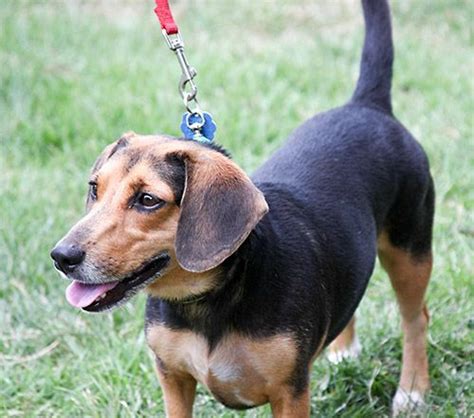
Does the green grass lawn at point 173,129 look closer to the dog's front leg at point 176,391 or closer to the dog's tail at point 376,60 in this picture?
the dog's front leg at point 176,391

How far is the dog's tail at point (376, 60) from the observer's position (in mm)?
4945

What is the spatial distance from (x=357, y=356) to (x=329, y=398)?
17.5 inches

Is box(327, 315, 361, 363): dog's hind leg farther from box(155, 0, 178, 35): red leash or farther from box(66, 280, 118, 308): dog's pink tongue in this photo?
box(66, 280, 118, 308): dog's pink tongue

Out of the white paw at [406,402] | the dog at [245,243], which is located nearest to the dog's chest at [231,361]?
the dog at [245,243]

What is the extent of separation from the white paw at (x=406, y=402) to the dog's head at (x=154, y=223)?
5.24ft

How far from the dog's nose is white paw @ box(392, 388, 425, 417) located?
2023 millimetres

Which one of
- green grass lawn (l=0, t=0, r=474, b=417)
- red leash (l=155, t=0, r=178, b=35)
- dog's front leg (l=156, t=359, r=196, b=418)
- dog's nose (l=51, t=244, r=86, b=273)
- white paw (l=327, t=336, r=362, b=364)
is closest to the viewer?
dog's nose (l=51, t=244, r=86, b=273)

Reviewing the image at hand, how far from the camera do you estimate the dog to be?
11.6 ft

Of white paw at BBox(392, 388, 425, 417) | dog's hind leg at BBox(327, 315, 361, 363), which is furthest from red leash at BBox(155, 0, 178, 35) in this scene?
white paw at BBox(392, 388, 425, 417)

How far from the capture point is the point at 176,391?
4.09 m

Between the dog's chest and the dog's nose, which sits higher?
the dog's nose

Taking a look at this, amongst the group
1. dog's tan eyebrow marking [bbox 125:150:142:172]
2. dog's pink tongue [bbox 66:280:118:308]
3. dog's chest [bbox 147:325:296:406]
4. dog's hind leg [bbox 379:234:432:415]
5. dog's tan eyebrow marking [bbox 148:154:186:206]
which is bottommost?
dog's hind leg [bbox 379:234:432:415]

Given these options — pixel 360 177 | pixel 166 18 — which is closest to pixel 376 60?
pixel 360 177

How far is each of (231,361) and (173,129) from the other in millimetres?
4308
